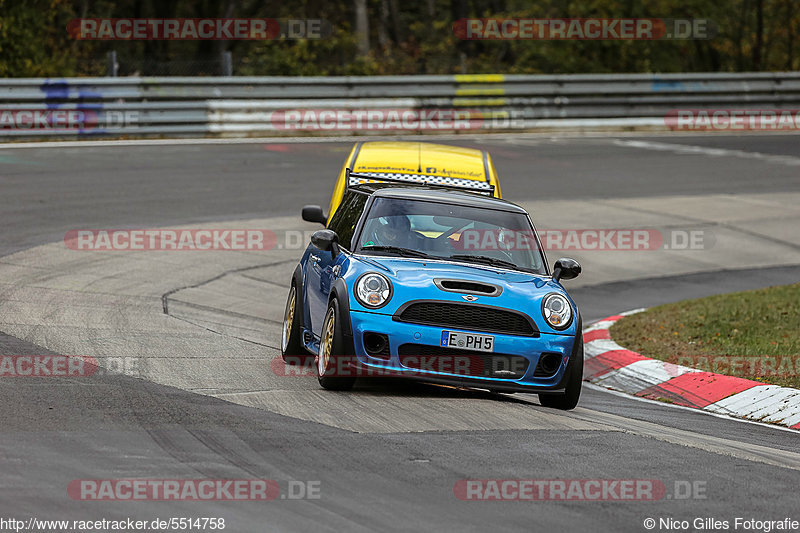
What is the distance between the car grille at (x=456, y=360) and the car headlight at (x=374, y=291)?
345 millimetres

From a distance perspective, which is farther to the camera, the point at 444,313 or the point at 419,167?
the point at 419,167

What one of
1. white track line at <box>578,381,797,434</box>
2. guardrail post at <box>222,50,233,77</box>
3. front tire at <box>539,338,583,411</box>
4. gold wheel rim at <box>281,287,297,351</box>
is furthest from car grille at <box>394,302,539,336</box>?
guardrail post at <box>222,50,233,77</box>

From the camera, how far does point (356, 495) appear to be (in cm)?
575

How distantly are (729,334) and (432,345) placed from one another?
15.7ft

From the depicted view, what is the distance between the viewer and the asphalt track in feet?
18.8

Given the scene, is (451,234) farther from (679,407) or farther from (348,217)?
(679,407)

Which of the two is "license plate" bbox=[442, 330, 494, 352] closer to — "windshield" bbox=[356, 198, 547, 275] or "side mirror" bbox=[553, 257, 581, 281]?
"windshield" bbox=[356, 198, 547, 275]

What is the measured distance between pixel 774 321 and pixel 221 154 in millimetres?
13042

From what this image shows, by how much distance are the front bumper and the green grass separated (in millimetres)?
2429

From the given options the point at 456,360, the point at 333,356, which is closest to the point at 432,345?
the point at 456,360

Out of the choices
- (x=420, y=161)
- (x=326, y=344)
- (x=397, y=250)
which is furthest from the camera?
(x=420, y=161)

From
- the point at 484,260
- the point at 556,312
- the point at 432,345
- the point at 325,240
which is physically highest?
the point at 325,240

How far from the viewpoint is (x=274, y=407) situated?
7.68m

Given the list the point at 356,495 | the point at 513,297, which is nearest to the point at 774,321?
the point at 513,297
